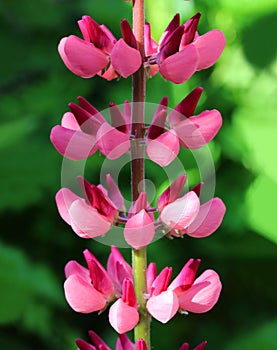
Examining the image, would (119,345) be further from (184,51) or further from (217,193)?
(217,193)

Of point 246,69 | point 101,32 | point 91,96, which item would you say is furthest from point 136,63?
point 91,96

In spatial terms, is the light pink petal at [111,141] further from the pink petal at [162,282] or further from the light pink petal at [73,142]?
the pink petal at [162,282]

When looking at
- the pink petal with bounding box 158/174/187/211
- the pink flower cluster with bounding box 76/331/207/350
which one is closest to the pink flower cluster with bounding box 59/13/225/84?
the pink petal with bounding box 158/174/187/211

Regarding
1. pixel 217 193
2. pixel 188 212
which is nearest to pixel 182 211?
pixel 188 212

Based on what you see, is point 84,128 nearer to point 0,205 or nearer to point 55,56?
point 0,205

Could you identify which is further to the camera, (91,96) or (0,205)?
(91,96)

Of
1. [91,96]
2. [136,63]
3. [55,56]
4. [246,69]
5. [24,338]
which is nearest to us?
[136,63]

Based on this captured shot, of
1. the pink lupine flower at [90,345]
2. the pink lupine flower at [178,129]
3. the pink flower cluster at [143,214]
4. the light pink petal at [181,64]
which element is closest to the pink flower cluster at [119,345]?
the pink lupine flower at [90,345]

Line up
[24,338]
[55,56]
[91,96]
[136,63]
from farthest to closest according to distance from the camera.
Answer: [55,56] → [91,96] → [24,338] → [136,63]
